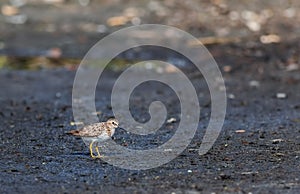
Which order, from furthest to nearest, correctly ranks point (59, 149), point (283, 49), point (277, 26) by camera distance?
1. point (277, 26)
2. point (283, 49)
3. point (59, 149)

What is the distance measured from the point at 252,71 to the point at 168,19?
404 cm

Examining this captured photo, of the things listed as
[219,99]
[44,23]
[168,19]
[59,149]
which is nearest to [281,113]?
[219,99]

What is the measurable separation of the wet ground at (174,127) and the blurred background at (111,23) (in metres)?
0.08

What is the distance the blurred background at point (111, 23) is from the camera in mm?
15375

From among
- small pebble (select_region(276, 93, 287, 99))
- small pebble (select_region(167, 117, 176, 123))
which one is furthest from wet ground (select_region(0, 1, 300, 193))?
small pebble (select_region(167, 117, 176, 123))

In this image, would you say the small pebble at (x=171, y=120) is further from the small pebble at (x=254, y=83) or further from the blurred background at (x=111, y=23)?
the blurred background at (x=111, y=23)

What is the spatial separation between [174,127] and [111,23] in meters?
7.55

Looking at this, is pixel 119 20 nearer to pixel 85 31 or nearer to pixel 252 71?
pixel 85 31

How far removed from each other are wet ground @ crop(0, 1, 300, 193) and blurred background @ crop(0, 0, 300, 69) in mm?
83

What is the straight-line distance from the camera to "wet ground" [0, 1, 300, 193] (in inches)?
289

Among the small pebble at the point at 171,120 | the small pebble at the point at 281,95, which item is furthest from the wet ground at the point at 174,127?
the small pebble at the point at 171,120

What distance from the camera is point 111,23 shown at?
17375mm

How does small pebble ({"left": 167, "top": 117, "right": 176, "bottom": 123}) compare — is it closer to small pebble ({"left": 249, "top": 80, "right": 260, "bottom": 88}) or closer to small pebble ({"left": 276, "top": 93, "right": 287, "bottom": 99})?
small pebble ({"left": 276, "top": 93, "right": 287, "bottom": 99})

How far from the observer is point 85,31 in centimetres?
1694
